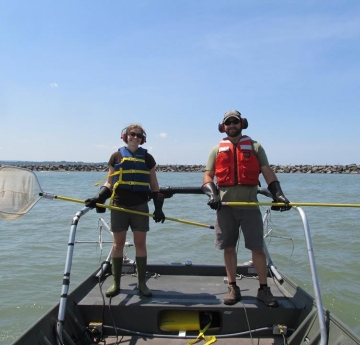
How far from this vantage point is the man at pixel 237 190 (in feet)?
13.4

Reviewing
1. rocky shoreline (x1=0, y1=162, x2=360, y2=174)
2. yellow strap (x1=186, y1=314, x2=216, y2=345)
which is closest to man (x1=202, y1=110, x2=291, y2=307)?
yellow strap (x1=186, y1=314, x2=216, y2=345)

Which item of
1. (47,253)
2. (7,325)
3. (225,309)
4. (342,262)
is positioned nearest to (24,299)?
(7,325)

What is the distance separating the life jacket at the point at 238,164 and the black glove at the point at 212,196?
0.41ft

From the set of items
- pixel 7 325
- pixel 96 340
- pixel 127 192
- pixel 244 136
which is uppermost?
pixel 244 136

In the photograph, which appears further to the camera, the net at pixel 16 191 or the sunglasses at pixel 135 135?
the sunglasses at pixel 135 135

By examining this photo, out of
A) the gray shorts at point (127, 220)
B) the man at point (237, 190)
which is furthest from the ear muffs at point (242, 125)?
the gray shorts at point (127, 220)

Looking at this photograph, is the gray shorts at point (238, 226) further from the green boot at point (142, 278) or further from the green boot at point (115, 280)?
the green boot at point (115, 280)

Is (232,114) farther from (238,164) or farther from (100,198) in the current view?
(100,198)

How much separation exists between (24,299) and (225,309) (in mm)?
4334

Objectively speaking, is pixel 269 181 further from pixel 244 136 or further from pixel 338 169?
pixel 338 169

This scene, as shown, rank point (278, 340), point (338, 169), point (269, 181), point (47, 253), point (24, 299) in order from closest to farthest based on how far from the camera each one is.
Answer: point (278, 340)
point (269, 181)
point (24, 299)
point (47, 253)
point (338, 169)

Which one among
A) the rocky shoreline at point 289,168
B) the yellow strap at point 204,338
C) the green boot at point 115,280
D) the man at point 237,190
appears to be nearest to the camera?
the yellow strap at point 204,338

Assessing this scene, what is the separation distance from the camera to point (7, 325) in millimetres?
5785

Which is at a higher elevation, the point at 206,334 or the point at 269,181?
the point at 269,181
